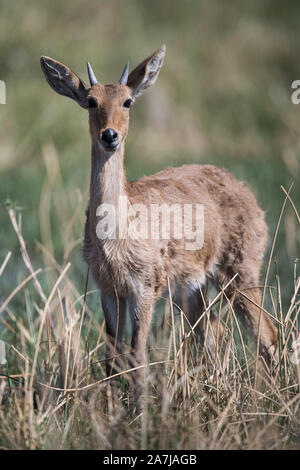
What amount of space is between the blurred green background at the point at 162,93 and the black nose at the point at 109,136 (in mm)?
5334

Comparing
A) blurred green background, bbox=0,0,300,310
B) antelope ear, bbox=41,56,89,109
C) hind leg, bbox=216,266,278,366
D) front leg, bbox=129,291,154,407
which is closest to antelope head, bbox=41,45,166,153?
antelope ear, bbox=41,56,89,109

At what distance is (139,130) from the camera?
54.9 feet

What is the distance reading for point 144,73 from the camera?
5.05 m

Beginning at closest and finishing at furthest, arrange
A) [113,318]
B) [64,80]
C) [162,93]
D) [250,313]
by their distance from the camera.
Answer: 1. [64,80]
2. [113,318]
3. [250,313]
4. [162,93]

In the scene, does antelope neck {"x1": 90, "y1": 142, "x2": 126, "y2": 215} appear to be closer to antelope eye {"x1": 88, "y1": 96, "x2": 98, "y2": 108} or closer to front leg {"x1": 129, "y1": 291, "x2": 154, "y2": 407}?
antelope eye {"x1": 88, "y1": 96, "x2": 98, "y2": 108}

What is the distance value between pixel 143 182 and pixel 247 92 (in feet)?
44.5

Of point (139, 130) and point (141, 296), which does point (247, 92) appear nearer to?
point (139, 130)

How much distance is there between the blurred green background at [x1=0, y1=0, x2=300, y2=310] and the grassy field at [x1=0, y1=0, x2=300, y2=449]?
0.15ft

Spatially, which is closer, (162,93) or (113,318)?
(113,318)

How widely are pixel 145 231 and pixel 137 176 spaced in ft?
21.1

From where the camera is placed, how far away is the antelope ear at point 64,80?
4.95m

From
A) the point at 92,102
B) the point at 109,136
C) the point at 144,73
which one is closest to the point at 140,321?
the point at 109,136

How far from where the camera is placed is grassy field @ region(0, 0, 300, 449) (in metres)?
4.13

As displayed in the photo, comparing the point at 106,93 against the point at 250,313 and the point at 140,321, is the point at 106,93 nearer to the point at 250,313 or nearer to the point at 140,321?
the point at 140,321
